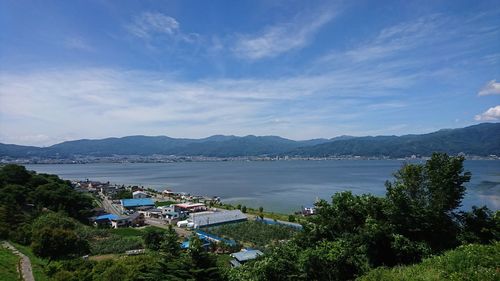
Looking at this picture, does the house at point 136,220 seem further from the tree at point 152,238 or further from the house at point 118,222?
the tree at point 152,238

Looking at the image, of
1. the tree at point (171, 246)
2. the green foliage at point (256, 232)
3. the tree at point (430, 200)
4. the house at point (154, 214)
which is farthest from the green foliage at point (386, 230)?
the house at point (154, 214)

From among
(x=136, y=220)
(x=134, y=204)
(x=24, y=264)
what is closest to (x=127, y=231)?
(x=136, y=220)

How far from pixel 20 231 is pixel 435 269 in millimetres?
17124

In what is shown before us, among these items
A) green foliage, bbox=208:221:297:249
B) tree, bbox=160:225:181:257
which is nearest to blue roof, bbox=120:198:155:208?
green foliage, bbox=208:221:297:249

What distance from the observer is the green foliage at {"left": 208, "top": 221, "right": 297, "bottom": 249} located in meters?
21.9

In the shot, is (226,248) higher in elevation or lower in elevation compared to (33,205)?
lower

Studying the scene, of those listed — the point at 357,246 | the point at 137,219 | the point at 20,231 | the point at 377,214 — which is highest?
the point at 377,214

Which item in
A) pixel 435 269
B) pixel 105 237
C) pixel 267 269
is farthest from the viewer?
pixel 105 237

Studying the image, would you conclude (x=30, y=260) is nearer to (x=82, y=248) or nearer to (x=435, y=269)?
(x=82, y=248)

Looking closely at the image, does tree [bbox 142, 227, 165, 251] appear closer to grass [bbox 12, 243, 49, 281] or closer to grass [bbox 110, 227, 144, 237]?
grass [bbox 110, 227, 144, 237]

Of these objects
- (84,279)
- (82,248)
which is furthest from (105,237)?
(84,279)

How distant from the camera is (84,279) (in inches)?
412

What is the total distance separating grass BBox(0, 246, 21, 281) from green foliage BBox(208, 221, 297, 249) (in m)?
12.2

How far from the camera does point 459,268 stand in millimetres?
5699
